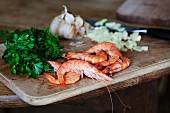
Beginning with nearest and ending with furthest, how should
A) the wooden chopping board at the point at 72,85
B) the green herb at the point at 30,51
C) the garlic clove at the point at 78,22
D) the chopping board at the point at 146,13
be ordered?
the wooden chopping board at the point at 72,85, the green herb at the point at 30,51, the garlic clove at the point at 78,22, the chopping board at the point at 146,13

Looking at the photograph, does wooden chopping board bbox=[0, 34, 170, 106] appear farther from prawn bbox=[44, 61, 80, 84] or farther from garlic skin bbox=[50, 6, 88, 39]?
garlic skin bbox=[50, 6, 88, 39]

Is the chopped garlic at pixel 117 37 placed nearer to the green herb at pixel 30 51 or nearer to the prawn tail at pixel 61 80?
the green herb at pixel 30 51

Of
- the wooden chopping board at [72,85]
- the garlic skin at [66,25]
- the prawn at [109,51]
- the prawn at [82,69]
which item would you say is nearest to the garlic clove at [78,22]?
the garlic skin at [66,25]

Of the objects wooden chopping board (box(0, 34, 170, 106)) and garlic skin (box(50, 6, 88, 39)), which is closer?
wooden chopping board (box(0, 34, 170, 106))

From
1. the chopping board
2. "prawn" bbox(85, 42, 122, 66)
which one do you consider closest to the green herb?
"prawn" bbox(85, 42, 122, 66)

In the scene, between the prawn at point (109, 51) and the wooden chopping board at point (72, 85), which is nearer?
the wooden chopping board at point (72, 85)

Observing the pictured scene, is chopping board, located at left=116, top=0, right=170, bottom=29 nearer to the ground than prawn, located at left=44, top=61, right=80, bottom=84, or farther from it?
farther from it

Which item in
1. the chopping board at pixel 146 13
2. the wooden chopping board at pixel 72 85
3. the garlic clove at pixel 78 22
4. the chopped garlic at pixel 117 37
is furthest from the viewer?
the chopping board at pixel 146 13
